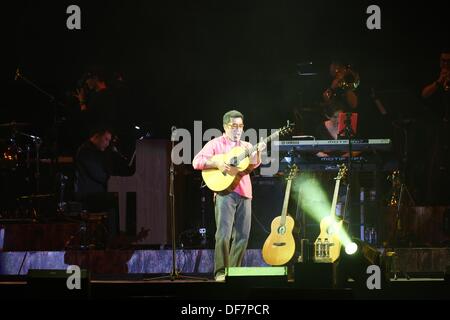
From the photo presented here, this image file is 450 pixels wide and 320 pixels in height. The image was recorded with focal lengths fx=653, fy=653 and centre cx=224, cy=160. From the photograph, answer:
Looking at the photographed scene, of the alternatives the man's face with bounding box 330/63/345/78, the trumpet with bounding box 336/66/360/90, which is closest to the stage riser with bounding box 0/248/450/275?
the trumpet with bounding box 336/66/360/90

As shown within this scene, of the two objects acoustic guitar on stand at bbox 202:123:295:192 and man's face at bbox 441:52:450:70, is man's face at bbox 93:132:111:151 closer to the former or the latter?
acoustic guitar on stand at bbox 202:123:295:192

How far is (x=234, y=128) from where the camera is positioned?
8.42m

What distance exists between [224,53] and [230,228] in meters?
4.17

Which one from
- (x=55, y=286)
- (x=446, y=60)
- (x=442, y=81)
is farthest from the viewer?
(x=442, y=81)

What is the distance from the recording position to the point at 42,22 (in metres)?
11.0

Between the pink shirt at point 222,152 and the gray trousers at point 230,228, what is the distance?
0.10m

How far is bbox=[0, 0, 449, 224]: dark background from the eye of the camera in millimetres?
10945

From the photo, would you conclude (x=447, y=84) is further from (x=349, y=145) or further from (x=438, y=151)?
(x=349, y=145)

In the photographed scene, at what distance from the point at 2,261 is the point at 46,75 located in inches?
158

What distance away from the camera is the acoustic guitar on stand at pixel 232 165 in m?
8.25

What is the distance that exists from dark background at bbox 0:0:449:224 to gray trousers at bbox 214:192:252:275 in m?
2.67

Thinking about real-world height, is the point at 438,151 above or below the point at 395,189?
above

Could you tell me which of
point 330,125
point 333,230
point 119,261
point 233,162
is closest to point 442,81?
point 330,125

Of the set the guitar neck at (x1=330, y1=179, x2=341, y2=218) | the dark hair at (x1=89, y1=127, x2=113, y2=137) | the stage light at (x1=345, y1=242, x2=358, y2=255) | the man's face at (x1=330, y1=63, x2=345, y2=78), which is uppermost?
the man's face at (x1=330, y1=63, x2=345, y2=78)
